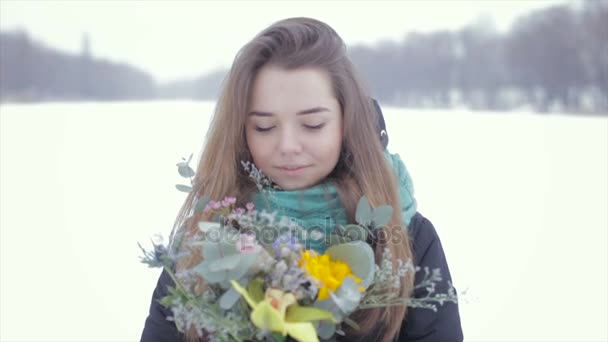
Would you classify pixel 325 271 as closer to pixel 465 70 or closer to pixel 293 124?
pixel 293 124

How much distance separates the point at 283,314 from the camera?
0.70 meters

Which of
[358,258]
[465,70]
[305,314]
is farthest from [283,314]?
[465,70]

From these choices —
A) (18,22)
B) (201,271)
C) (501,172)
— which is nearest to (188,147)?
(18,22)

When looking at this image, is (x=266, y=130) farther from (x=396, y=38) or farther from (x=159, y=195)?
(x=396, y=38)

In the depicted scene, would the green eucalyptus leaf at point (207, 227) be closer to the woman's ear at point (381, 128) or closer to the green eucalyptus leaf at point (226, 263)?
the green eucalyptus leaf at point (226, 263)

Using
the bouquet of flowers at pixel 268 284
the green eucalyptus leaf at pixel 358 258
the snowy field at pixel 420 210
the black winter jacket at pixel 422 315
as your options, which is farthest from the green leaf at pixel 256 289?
the snowy field at pixel 420 210

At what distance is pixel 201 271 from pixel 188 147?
213 centimetres

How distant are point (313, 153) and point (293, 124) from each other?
61mm

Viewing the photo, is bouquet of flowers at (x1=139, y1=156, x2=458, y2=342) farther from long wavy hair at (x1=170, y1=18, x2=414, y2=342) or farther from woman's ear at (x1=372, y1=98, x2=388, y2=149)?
woman's ear at (x1=372, y1=98, x2=388, y2=149)

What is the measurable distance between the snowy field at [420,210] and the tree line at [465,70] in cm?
11

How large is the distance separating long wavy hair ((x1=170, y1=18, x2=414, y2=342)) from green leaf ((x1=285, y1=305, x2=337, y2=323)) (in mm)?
290

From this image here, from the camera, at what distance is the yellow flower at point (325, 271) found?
2.47ft

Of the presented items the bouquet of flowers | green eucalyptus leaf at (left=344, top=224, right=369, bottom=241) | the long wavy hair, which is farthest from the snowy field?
the bouquet of flowers

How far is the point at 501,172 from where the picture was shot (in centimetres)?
283
